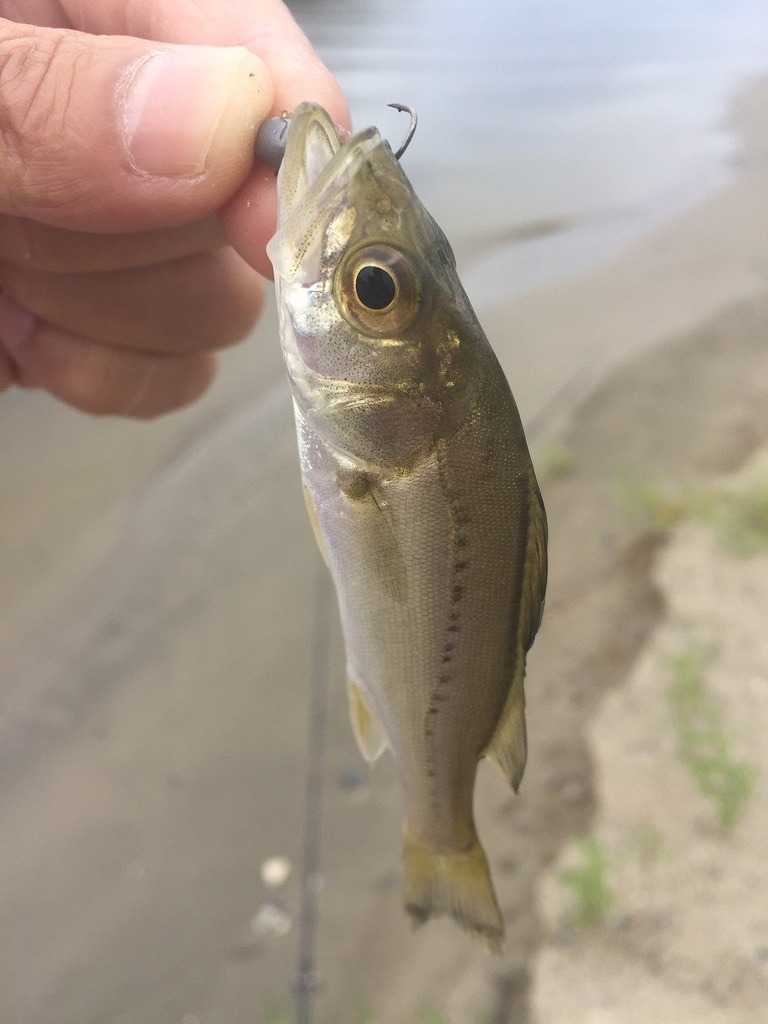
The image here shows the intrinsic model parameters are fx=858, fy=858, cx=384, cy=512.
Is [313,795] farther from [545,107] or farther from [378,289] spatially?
[545,107]

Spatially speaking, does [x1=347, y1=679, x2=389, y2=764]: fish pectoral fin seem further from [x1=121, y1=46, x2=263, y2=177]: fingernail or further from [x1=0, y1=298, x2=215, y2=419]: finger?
[x1=0, y1=298, x2=215, y2=419]: finger

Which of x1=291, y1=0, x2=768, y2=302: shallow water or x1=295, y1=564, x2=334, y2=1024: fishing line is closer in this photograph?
x1=295, y1=564, x2=334, y2=1024: fishing line

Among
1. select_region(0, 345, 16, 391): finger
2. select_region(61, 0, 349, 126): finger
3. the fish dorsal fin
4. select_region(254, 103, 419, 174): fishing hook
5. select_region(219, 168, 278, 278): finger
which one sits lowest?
the fish dorsal fin

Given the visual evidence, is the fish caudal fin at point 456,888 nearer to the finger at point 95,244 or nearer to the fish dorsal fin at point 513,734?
the fish dorsal fin at point 513,734

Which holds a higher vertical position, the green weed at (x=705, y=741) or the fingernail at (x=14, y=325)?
the fingernail at (x=14, y=325)

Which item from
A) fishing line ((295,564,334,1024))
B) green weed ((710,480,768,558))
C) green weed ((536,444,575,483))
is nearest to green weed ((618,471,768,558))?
green weed ((710,480,768,558))

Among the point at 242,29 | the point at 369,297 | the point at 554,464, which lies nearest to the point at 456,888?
the point at 369,297

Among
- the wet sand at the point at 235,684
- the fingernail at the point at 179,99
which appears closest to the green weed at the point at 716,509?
the wet sand at the point at 235,684

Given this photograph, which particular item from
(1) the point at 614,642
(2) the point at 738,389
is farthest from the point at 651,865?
(2) the point at 738,389
